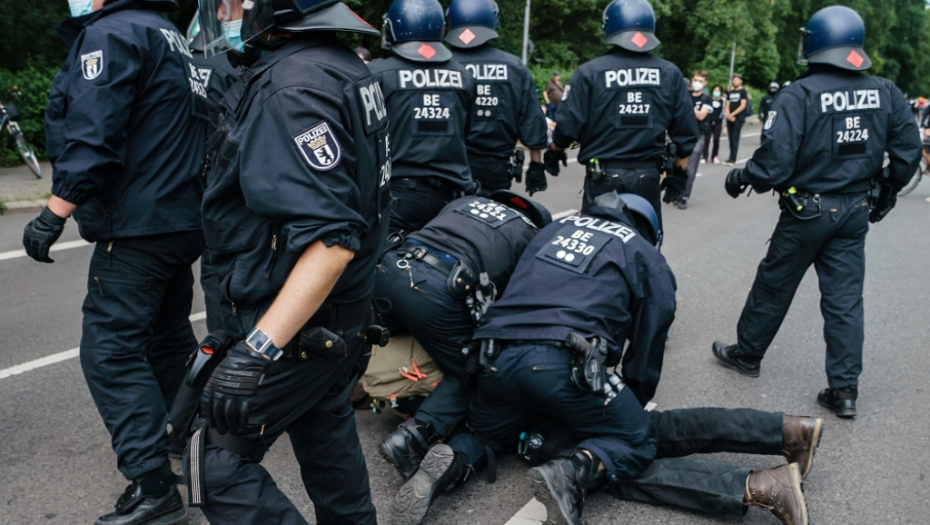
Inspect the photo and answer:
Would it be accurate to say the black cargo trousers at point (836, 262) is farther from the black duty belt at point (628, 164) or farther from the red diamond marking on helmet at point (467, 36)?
the red diamond marking on helmet at point (467, 36)

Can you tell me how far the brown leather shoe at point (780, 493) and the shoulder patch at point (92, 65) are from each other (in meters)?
2.74

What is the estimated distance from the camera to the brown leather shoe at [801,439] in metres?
3.36

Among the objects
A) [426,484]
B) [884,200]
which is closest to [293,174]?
[426,484]

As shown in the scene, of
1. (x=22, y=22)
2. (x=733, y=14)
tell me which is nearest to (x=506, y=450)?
(x=22, y=22)

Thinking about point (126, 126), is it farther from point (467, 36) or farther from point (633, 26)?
point (633, 26)

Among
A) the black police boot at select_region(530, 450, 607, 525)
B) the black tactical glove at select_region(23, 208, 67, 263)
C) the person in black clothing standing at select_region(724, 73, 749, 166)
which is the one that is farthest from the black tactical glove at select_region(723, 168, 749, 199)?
the person in black clothing standing at select_region(724, 73, 749, 166)

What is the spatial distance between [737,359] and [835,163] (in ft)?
4.07

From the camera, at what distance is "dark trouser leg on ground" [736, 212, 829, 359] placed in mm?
4414

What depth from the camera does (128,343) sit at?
120 inches

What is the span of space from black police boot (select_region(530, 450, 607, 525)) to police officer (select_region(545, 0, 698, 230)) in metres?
2.62

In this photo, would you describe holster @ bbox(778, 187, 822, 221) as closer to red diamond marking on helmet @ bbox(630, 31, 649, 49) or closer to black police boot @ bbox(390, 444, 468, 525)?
red diamond marking on helmet @ bbox(630, 31, 649, 49)

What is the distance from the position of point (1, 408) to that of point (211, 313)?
1448 millimetres

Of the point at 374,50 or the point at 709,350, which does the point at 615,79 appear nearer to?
the point at 709,350

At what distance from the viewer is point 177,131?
3.17 meters
